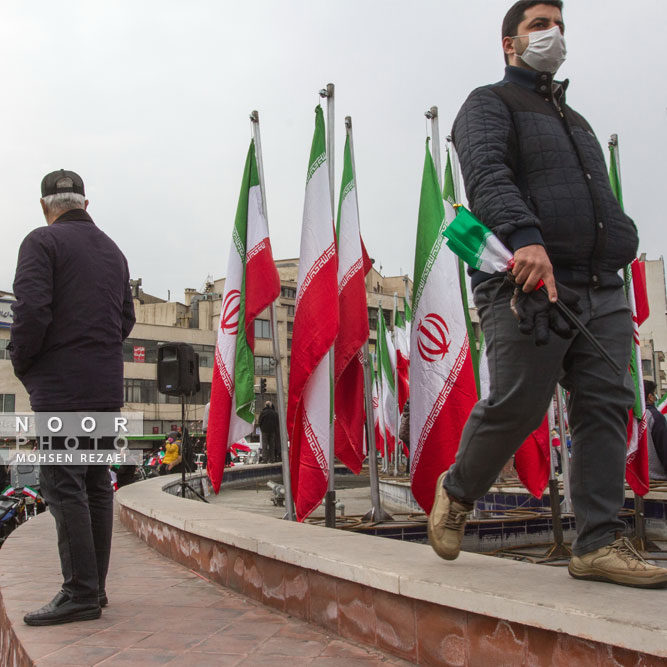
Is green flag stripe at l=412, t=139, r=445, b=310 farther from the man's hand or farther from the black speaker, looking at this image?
the man's hand

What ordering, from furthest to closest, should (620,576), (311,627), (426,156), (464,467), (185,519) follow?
1. (426,156)
2. (185,519)
3. (311,627)
4. (464,467)
5. (620,576)

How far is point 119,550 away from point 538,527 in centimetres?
349

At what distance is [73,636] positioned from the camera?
9.61ft

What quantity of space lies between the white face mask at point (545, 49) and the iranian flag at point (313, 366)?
3746 millimetres

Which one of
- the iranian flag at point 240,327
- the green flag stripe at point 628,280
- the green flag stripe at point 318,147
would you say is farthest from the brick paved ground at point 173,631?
the green flag stripe at point 318,147

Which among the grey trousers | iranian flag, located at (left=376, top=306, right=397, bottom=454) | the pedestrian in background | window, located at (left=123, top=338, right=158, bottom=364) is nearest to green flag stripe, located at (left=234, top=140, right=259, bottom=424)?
the pedestrian in background

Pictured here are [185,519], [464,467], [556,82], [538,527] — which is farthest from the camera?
[538,527]

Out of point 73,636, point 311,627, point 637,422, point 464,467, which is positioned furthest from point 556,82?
point 637,422

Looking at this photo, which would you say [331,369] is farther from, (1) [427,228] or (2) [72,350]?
(2) [72,350]

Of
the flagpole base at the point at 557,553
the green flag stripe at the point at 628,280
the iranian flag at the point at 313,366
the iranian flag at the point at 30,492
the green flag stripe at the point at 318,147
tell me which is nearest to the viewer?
the flagpole base at the point at 557,553

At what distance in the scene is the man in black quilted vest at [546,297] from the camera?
8.02 feet

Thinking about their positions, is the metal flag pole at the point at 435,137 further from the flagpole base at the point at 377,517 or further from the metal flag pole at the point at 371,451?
the flagpole base at the point at 377,517

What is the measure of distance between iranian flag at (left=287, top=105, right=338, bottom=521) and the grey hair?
3.02 metres

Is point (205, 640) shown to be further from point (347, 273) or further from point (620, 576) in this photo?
point (347, 273)
